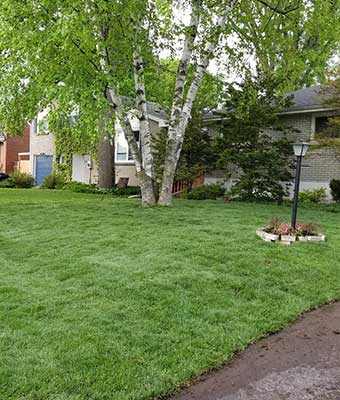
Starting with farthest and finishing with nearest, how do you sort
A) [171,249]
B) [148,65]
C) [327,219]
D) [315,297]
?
1. [148,65]
2. [327,219]
3. [171,249]
4. [315,297]

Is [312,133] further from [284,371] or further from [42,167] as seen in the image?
[42,167]

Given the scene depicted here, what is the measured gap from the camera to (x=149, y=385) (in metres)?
3.12

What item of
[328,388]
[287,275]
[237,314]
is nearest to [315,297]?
[287,275]

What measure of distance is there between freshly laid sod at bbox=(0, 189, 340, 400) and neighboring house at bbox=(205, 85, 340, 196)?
7.29 metres

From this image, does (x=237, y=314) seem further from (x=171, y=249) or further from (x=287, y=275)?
(x=171, y=249)

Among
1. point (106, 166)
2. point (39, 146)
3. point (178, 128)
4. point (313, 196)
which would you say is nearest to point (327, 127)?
point (313, 196)

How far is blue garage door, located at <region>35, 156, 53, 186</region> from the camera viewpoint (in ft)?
91.0

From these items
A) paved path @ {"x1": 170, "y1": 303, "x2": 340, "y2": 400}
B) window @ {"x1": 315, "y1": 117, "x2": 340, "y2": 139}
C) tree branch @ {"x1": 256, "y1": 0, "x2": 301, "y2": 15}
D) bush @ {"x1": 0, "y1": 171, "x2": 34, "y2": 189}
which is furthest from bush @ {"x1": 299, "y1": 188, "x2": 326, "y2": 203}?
bush @ {"x1": 0, "y1": 171, "x2": 34, "y2": 189}

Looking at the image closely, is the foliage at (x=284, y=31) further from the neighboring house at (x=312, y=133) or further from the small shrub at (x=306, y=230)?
the small shrub at (x=306, y=230)

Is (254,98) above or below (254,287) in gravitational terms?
above

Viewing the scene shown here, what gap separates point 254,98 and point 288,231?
7.24 m

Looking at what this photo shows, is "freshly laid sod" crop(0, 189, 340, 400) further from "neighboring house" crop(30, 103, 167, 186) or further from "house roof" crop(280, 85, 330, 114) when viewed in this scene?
"neighboring house" crop(30, 103, 167, 186)

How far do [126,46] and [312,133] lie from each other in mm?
7783

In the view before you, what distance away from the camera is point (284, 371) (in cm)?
338
